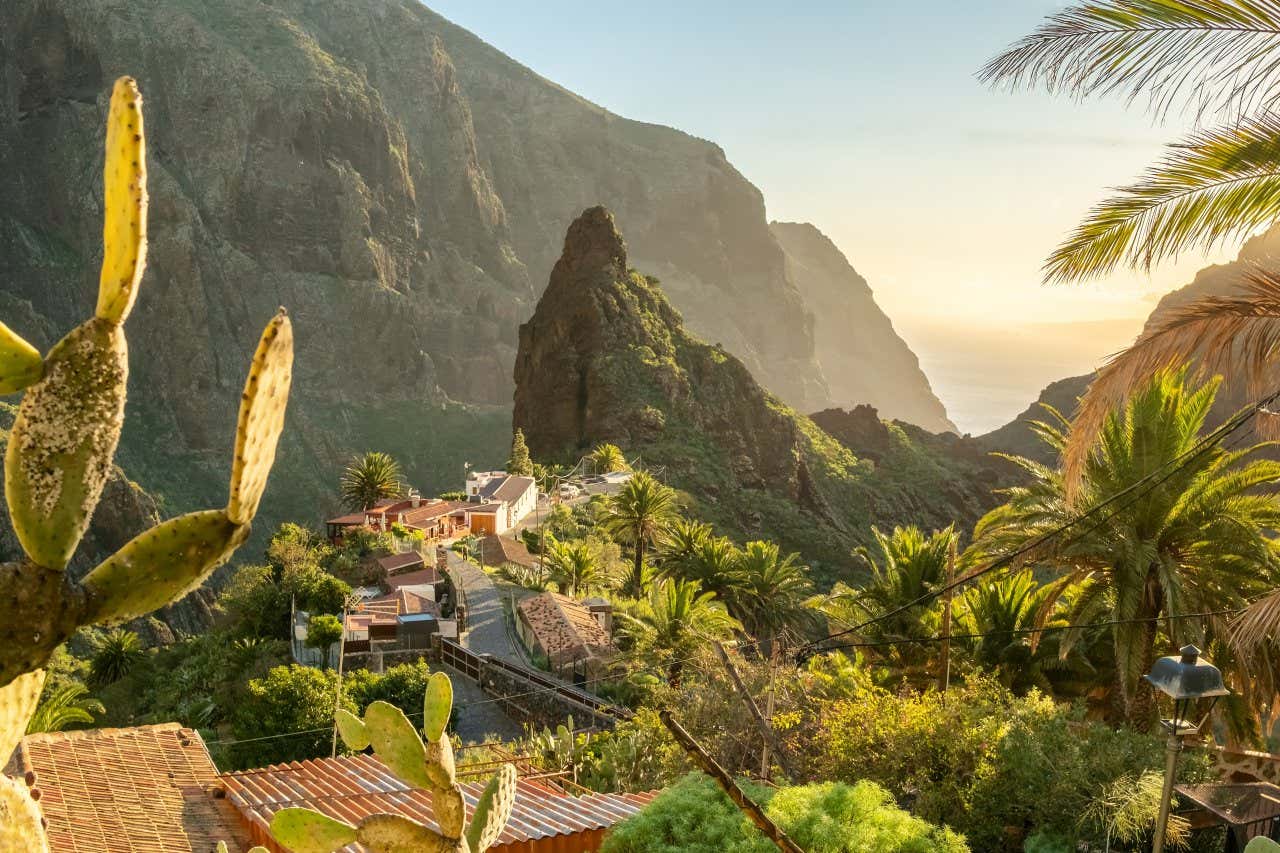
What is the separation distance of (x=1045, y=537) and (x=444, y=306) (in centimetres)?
15740

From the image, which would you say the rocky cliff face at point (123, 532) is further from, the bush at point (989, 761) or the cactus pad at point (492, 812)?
the cactus pad at point (492, 812)

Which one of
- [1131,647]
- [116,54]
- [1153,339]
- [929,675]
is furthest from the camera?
[116,54]

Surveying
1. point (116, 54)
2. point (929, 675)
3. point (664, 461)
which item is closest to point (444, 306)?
point (116, 54)

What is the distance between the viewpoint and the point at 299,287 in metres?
138

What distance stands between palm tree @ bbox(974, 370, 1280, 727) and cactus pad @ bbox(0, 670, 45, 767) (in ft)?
38.6

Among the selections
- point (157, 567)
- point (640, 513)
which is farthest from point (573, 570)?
point (157, 567)

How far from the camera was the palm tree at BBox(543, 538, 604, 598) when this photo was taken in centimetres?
3547

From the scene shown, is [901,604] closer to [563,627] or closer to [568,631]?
[568,631]

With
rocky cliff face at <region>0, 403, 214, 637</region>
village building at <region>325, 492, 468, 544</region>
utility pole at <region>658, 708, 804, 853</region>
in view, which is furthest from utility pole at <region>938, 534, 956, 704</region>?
rocky cliff face at <region>0, 403, 214, 637</region>

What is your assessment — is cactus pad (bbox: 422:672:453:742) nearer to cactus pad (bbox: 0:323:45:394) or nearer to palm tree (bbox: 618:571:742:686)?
cactus pad (bbox: 0:323:45:394)

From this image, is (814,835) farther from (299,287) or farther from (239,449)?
(299,287)

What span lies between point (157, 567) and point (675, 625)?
65.4 feet

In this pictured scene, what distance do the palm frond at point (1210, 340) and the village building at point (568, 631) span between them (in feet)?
Answer: 63.4

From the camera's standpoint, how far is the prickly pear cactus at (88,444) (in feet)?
6.84
